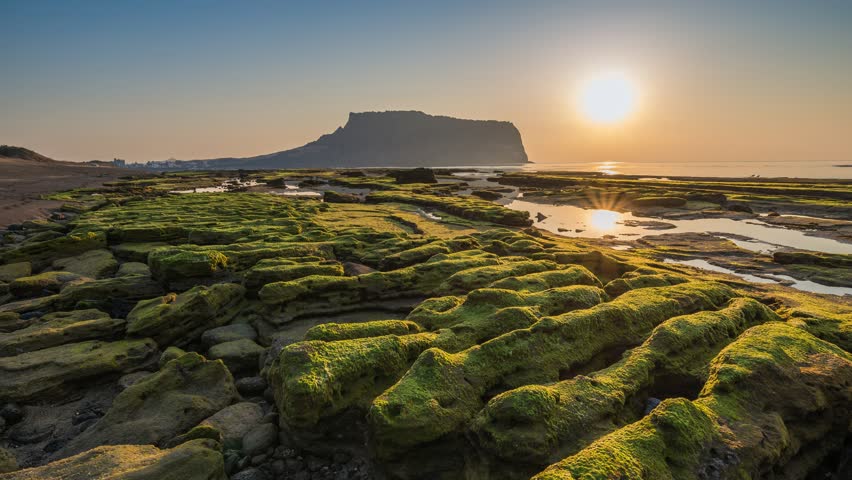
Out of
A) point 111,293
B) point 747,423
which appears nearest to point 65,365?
point 111,293

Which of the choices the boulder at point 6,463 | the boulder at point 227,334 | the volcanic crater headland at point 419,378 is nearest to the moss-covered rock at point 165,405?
the volcanic crater headland at point 419,378

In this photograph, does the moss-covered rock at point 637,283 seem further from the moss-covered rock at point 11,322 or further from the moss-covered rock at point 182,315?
the moss-covered rock at point 11,322

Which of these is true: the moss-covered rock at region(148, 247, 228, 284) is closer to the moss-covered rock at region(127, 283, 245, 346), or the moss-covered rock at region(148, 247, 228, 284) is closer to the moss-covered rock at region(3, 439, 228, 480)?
the moss-covered rock at region(127, 283, 245, 346)

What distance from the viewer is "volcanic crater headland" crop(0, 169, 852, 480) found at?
6980 mm

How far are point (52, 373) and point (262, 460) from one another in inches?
288

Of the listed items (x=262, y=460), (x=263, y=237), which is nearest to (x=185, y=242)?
(x=263, y=237)

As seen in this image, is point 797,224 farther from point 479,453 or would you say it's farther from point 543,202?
point 479,453

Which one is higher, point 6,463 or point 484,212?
point 484,212

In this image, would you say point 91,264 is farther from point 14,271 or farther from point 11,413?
point 11,413

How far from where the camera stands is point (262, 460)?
27.6ft

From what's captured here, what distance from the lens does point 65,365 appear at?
1118 centimetres

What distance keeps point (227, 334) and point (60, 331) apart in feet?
16.3

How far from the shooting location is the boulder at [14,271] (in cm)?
1848

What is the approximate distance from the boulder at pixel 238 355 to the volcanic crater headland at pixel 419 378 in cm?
7
